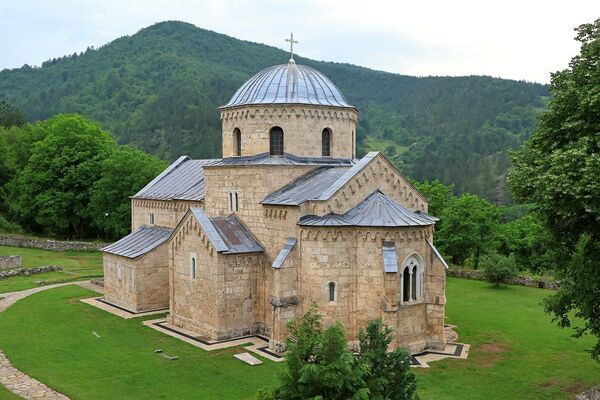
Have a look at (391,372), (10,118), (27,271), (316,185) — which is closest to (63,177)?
(27,271)

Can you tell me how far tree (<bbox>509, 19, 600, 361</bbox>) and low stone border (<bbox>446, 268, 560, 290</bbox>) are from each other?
19022 millimetres

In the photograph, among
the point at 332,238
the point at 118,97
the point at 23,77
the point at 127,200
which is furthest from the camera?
the point at 23,77

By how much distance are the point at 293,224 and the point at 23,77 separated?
150030 millimetres

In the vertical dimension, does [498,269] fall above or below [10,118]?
below

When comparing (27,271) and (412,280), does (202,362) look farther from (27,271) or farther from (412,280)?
(27,271)

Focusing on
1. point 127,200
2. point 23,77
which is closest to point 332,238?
point 127,200

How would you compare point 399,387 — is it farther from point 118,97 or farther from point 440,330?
point 118,97

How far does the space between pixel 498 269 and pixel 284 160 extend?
60.6 ft

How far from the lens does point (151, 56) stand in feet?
456

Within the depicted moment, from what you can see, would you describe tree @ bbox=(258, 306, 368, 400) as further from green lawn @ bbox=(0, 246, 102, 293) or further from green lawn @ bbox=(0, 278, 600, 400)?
green lawn @ bbox=(0, 246, 102, 293)

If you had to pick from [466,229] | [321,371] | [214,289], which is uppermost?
[466,229]

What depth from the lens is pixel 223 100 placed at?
11375 centimetres

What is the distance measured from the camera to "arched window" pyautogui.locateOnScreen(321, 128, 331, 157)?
2602 cm

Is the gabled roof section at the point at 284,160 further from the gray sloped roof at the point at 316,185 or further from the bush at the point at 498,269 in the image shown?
the bush at the point at 498,269
